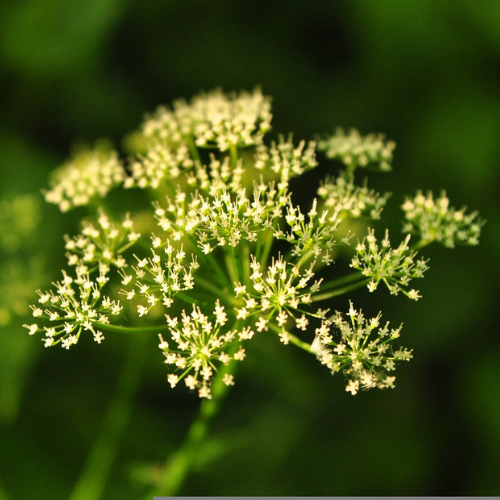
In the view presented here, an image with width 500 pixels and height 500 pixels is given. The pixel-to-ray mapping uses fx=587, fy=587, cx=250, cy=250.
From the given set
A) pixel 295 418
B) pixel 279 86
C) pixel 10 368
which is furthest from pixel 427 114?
pixel 10 368

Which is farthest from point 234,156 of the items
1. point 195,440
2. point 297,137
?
point 297,137

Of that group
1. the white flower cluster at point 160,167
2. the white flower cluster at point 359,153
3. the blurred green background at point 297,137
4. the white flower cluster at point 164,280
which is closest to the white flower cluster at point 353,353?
the white flower cluster at point 164,280

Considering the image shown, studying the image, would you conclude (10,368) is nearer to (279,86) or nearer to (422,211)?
(422,211)

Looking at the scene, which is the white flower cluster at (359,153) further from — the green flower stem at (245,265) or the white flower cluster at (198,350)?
the white flower cluster at (198,350)

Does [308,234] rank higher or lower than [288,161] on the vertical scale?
lower

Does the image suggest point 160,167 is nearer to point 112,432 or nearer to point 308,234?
point 308,234

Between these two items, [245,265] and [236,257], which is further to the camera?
[245,265]
